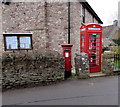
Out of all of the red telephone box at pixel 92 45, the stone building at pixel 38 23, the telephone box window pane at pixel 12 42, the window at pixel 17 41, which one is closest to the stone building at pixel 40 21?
the stone building at pixel 38 23

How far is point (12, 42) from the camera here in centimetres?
744

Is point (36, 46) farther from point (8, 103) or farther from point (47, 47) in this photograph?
point (8, 103)

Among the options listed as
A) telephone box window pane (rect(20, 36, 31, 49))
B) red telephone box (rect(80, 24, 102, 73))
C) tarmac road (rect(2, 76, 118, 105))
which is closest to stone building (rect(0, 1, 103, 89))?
telephone box window pane (rect(20, 36, 31, 49))

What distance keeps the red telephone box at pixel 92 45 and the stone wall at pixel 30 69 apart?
1.80 metres

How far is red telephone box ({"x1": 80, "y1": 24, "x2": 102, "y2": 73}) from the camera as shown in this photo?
5.34 meters

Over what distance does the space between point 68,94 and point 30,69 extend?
6.09 feet

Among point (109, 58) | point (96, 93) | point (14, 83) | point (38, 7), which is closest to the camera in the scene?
point (96, 93)

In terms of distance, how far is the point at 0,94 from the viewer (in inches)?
142

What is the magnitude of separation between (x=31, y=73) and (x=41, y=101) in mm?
1478

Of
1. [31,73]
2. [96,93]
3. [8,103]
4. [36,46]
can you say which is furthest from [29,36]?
[96,93]

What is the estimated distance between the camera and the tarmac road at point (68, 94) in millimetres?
3066

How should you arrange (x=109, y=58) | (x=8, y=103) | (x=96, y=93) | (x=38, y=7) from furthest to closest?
(x=38, y=7)
(x=109, y=58)
(x=96, y=93)
(x=8, y=103)

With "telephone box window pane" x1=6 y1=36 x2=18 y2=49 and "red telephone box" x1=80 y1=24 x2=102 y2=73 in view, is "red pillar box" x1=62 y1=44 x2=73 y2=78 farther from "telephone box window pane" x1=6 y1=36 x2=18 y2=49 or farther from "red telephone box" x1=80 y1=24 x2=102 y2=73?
"telephone box window pane" x1=6 y1=36 x2=18 y2=49

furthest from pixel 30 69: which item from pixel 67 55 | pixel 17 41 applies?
pixel 17 41
